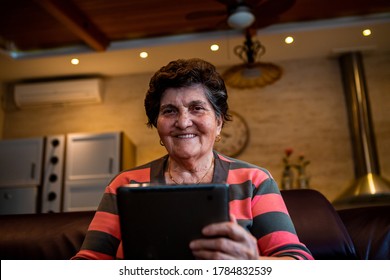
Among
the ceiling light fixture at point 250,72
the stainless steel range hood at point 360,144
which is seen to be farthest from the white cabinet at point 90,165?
the stainless steel range hood at point 360,144

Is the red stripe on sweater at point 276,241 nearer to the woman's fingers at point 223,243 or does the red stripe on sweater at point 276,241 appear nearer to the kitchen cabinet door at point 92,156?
the woman's fingers at point 223,243

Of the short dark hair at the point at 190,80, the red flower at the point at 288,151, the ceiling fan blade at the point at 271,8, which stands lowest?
the short dark hair at the point at 190,80

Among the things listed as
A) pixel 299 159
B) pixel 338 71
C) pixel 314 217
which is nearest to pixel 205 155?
pixel 314 217

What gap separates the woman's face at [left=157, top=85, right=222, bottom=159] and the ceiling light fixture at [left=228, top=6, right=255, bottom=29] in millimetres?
1781

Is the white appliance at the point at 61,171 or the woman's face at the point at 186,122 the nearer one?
the woman's face at the point at 186,122

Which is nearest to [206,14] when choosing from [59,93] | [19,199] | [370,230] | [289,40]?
[289,40]

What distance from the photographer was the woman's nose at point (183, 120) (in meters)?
1.15

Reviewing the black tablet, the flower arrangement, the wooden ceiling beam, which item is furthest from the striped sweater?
the flower arrangement

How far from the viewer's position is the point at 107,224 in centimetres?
104

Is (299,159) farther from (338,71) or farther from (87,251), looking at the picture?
(87,251)

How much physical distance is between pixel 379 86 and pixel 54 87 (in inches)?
154

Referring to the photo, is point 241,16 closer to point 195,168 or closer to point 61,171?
point 195,168

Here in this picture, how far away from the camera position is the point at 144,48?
4215 mm

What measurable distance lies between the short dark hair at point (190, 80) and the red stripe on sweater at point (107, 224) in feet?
1.24
